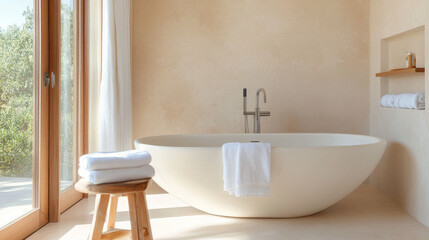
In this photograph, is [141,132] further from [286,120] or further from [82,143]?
[286,120]

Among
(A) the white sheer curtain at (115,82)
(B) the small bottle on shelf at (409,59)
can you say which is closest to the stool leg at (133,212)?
(A) the white sheer curtain at (115,82)

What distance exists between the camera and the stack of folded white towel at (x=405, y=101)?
335cm

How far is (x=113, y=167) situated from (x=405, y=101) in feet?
7.67

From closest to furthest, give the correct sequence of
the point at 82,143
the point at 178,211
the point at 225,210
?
the point at 225,210
the point at 178,211
the point at 82,143

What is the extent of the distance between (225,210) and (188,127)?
145cm

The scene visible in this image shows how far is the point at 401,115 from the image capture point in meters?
3.68

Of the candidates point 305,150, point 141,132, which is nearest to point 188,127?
point 141,132

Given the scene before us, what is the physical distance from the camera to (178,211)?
3.60 metres

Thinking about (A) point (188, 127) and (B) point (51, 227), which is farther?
(A) point (188, 127)

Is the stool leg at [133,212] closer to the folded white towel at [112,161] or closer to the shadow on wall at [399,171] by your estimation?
the folded white towel at [112,161]

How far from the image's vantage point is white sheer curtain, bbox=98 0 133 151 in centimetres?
349

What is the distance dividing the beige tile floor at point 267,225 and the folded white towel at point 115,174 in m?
0.78

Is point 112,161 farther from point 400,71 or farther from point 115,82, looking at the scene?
point 400,71

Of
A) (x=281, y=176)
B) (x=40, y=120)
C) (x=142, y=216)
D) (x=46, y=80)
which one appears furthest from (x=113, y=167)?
(x=281, y=176)
